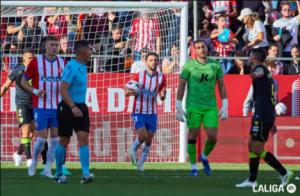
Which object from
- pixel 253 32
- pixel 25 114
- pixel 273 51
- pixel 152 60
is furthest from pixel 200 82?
pixel 253 32

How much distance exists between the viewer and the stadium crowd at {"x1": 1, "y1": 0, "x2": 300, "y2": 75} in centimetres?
1969

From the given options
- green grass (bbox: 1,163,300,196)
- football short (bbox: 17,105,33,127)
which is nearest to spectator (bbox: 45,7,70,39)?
football short (bbox: 17,105,33,127)

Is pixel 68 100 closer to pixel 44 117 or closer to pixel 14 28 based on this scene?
pixel 44 117

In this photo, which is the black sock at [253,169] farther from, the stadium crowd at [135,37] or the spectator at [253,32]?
the spectator at [253,32]

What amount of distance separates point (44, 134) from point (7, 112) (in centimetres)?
557

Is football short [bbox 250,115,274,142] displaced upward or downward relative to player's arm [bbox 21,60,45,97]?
downward

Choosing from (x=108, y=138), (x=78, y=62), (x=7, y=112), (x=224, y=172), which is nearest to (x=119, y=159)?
(x=108, y=138)

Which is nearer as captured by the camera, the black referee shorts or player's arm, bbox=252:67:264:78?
player's arm, bbox=252:67:264:78

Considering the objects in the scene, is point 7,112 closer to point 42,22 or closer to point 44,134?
point 42,22

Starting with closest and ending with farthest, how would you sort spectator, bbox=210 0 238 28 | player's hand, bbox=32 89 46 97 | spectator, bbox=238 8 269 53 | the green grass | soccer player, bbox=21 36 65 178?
1. the green grass
2. player's hand, bbox=32 89 46 97
3. soccer player, bbox=21 36 65 178
4. spectator, bbox=238 8 269 53
5. spectator, bbox=210 0 238 28

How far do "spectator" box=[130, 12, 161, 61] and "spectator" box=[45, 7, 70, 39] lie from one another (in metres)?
1.60

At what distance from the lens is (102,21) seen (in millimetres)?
20156

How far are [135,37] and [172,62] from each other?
1.03 metres

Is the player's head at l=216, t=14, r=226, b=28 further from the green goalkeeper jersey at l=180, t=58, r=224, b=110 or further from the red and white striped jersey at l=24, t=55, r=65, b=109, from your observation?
the red and white striped jersey at l=24, t=55, r=65, b=109
